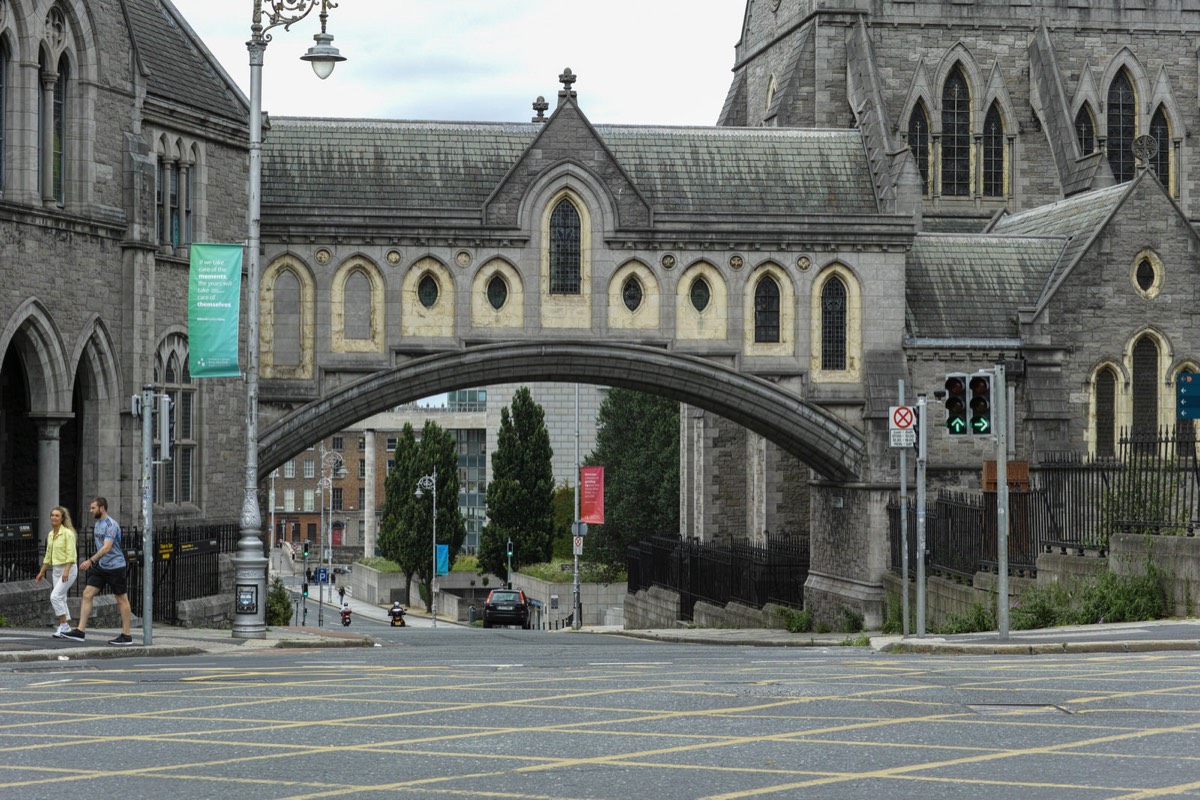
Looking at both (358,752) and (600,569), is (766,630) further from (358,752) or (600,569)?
(600,569)

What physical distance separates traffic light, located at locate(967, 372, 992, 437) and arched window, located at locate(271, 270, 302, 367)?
16.1m

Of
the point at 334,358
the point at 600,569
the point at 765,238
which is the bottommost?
the point at 600,569

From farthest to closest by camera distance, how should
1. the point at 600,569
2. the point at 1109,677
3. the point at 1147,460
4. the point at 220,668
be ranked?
1. the point at 600,569
2. the point at 1147,460
3. the point at 220,668
4. the point at 1109,677

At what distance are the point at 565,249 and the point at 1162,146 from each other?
20.4 meters

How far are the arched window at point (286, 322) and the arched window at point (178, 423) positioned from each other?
296 cm

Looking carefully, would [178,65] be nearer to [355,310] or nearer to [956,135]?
[355,310]

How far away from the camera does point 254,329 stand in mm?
25344

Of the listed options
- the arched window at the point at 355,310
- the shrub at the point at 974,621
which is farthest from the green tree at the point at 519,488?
the shrub at the point at 974,621

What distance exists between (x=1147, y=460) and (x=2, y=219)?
648 inches

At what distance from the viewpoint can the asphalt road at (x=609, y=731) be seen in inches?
417

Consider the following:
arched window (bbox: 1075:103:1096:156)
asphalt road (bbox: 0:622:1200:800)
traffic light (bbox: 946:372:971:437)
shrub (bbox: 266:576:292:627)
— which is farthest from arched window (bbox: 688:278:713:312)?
asphalt road (bbox: 0:622:1200:800)

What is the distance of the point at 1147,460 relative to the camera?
25.7m

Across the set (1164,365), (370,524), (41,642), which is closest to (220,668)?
(41,642)

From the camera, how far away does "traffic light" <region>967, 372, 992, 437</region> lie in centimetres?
2197
